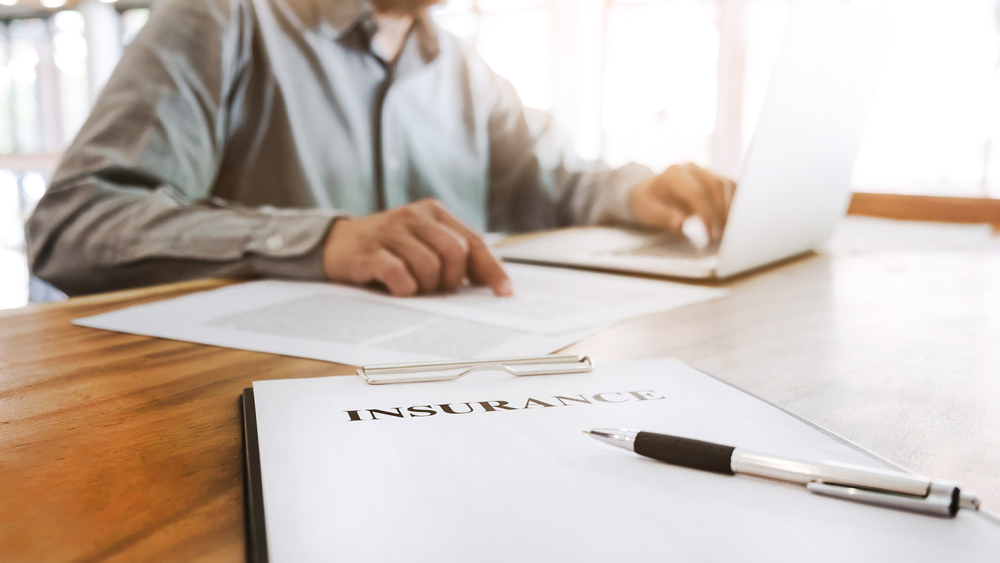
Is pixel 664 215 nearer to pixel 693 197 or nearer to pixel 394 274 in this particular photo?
pixel 693 197

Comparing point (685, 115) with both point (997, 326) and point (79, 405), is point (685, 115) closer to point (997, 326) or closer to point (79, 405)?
point (997, 326)

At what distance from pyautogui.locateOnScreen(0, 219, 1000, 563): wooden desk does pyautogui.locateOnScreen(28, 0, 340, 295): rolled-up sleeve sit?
0.07 m

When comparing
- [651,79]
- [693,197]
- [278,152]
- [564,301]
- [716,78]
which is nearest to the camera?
[564,301]

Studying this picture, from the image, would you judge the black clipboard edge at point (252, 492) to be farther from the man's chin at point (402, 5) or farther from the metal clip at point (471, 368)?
the man's chin at point (402, 5)

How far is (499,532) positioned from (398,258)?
42 cm

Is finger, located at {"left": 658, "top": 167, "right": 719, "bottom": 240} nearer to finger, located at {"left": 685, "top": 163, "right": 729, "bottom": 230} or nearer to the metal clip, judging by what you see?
finger, located at {"left": 685, "top": 163, "right": 729, "bottom": 230}

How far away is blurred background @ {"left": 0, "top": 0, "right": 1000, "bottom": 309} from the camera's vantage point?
4.00 m

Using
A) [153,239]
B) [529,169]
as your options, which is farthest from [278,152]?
[529,169]

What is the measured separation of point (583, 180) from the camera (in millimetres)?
1402

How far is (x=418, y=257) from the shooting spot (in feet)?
1.88

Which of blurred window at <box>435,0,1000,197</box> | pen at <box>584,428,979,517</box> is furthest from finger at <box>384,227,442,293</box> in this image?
blurred window at <box>435,0,1000,197</box>

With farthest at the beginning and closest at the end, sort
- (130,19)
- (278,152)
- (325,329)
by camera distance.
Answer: (130,19) → (278,152) → (325,329)

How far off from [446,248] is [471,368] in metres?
0.25

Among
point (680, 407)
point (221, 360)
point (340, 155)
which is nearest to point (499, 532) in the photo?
point (680, 407)
